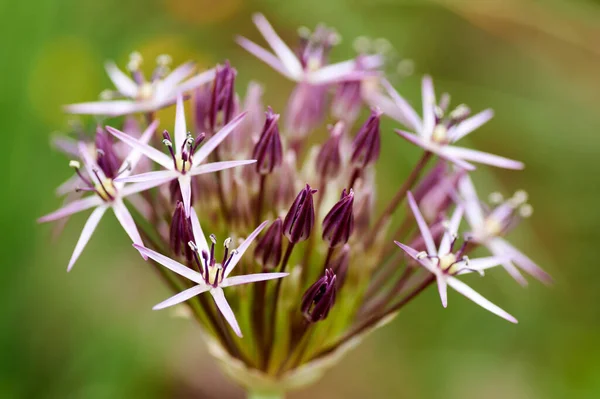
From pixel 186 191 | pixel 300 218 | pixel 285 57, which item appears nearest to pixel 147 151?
pixel 186 191

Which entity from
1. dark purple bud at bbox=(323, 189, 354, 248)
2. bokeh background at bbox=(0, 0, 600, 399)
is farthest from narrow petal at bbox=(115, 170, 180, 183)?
bokeh background at bbox=(0, 0, 600, 399)

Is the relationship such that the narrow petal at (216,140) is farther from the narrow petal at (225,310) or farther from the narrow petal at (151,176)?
the narrow petal at (225,310)

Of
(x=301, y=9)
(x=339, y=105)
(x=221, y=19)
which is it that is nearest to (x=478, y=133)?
(x=301, y=9)

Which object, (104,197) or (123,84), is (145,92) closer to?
(123,84)

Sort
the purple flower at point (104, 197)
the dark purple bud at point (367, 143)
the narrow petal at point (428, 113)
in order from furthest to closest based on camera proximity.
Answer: the narrow petal at point (428, 113), the dark purple bud at point (367, 143), the purple flower at point (104, 197)

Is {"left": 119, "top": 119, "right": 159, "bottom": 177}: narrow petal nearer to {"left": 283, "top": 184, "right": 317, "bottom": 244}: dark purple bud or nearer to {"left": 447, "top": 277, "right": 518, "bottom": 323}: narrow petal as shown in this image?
{"left": 283, "top": 184, "right": 317, "bottom": 244}: dark purple bud

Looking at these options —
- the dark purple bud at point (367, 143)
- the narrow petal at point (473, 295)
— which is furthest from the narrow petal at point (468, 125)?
the narrow petal at point (473, 295)
